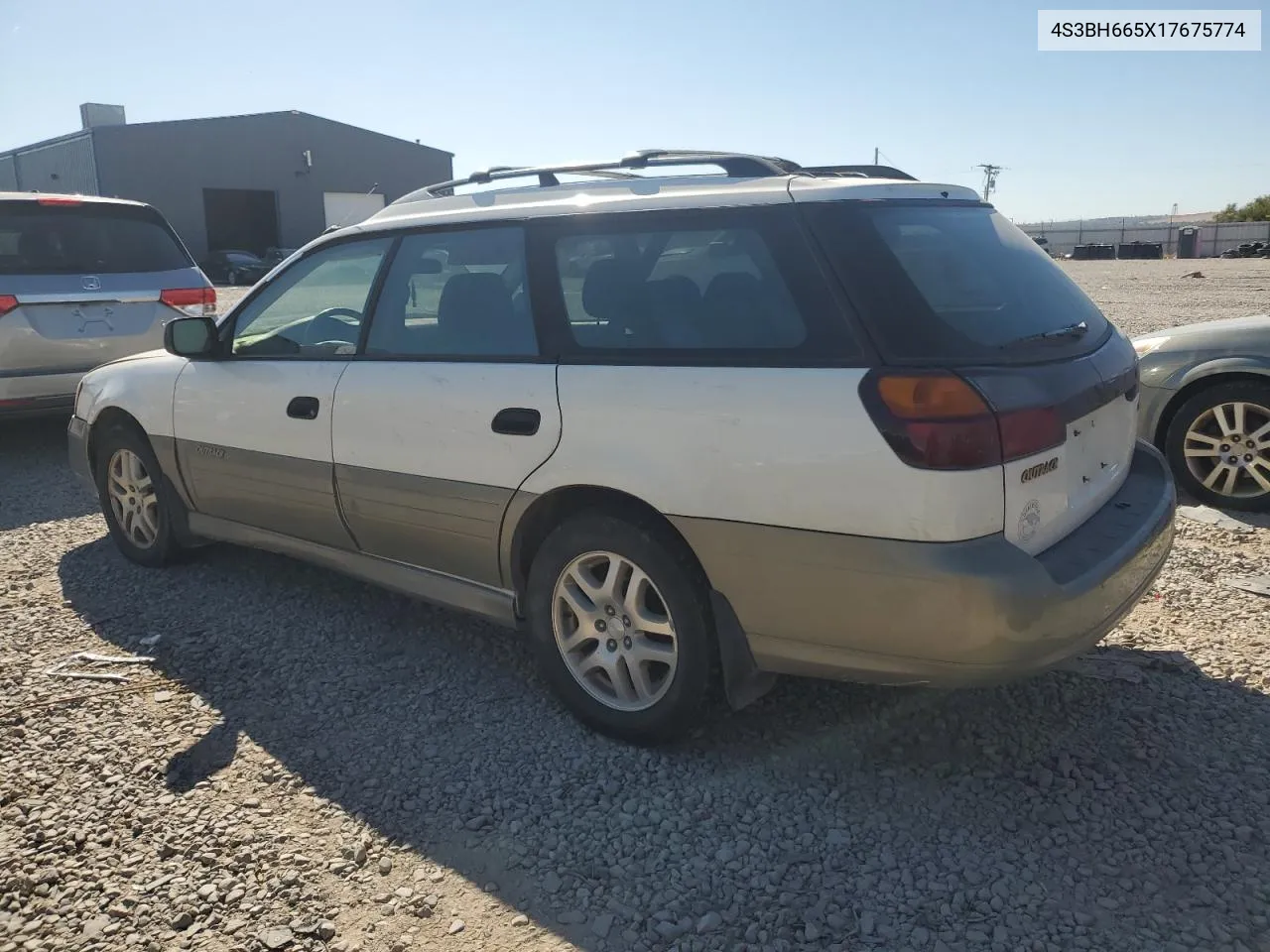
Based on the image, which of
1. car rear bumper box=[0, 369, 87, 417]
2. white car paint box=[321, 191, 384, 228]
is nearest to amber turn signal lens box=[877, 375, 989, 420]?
car rear bumper box=[0, 369, 87, 417]

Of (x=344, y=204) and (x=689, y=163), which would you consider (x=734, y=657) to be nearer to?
(x=689, y=163)

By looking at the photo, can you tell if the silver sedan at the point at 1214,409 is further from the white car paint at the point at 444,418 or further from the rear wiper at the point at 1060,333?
the white car paint at the point at 444,418

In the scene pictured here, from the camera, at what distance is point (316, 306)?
4.26 metres

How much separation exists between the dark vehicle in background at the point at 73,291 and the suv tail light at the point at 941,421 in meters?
6.65

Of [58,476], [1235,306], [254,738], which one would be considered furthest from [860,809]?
[1235,306]

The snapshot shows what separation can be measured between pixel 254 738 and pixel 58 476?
190 inches

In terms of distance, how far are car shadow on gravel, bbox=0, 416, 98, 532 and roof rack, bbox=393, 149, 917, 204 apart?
3.75m

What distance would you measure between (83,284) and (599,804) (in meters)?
6.32

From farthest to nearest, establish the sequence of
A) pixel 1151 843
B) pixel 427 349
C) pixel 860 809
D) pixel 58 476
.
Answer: pixel 58 476, pixel 427 349, pixel 860 809, pixel 1151 843

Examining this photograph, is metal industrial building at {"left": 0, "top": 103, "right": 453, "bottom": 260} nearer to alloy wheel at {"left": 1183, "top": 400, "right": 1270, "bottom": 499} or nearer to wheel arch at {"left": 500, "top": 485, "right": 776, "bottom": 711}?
alloy wheel at {"left": 1183, "top": 400, "right": 1270, "bottom": 499}

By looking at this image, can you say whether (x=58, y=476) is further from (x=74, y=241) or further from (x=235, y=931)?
(x=235, y=931)

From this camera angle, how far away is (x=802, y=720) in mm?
3441

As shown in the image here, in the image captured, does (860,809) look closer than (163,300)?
Yes

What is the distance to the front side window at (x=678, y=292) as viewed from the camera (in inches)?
114
